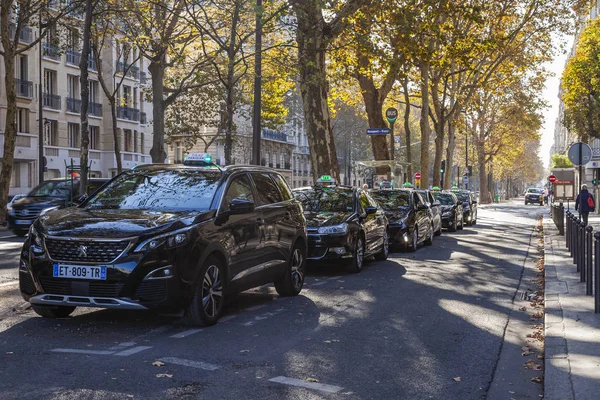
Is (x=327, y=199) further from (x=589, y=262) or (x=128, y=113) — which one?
(x=128, y=113)

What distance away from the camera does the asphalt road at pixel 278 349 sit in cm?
586

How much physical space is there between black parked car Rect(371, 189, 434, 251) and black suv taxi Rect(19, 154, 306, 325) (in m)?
9.58

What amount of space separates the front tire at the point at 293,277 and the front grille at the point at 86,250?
10.9 feet

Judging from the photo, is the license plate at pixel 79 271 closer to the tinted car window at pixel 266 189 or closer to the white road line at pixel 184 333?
the white road line at pixel 184 333

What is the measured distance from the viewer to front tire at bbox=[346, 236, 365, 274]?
47.0ft

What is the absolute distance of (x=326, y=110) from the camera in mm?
25781

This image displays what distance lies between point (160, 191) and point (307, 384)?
11.9 feet

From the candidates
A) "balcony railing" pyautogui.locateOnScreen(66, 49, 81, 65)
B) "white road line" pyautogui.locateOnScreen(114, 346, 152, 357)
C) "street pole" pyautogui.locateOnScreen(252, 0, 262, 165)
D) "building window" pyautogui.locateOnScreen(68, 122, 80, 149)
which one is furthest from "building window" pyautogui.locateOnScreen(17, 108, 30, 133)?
"white road line" pyautogui.locateOnScreen(114, 346, 152, 357)

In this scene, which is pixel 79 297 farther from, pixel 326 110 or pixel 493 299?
pixel 326 110

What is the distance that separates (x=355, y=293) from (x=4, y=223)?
2176 centimetres

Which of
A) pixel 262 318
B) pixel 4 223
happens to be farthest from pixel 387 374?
pixel 4 223

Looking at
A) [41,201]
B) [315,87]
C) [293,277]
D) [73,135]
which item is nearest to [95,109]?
[73,135]

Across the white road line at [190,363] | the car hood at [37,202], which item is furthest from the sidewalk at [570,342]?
the car hood at [37,202]

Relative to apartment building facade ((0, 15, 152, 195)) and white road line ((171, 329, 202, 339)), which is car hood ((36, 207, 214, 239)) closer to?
white road line ((171, 329, 202, 339))
